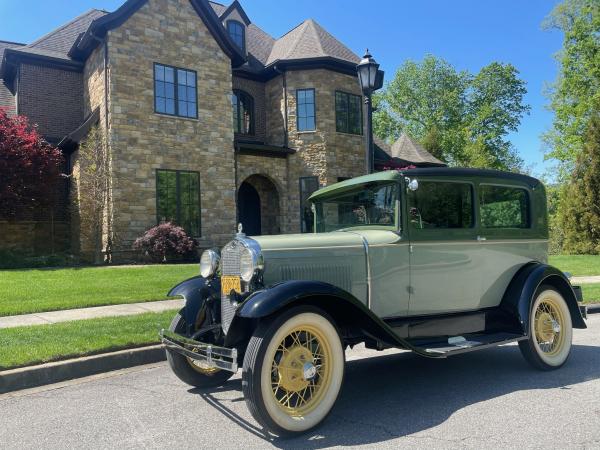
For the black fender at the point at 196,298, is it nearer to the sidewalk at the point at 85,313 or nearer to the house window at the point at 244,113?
the sidewalk at the point at 85,313

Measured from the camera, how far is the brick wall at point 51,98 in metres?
17.2

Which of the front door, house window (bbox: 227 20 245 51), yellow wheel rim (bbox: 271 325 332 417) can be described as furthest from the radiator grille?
house window (bbox: 227 20 245 51)

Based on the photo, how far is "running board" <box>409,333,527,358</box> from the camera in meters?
4.03

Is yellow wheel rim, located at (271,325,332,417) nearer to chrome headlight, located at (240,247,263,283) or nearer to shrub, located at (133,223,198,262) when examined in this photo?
chrome headlight, located at (240,247,263,283)

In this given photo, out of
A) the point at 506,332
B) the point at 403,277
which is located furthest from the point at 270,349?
the point at 506,332

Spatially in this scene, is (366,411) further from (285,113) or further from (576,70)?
(576,70)

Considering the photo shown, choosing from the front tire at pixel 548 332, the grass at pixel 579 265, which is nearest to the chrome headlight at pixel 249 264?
the front tire at pixel 548 332

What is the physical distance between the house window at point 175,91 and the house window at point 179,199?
204 cm

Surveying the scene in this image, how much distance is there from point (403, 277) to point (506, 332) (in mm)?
1269

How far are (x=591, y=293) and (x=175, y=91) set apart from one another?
13.2 metres

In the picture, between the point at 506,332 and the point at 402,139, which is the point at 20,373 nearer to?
the point at 506,332

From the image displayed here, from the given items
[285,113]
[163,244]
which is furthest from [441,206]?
[285,113]

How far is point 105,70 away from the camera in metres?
15.2

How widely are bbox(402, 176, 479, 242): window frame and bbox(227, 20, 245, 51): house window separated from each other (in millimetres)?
17988
